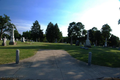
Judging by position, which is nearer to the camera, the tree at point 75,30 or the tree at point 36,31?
the tree at point 75,30

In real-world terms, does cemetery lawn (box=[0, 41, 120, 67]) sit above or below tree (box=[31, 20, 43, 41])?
below

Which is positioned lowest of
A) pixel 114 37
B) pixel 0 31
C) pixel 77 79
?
pixel 77 79

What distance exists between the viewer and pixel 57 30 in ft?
185

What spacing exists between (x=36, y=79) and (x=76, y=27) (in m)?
37.9

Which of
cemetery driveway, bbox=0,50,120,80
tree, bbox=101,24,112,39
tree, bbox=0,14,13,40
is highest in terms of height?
tree, bbox=0,14,13,40

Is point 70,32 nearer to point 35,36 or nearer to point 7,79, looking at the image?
point 35,36

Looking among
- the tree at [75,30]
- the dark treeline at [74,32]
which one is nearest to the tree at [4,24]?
the dark treeline at [74,32]

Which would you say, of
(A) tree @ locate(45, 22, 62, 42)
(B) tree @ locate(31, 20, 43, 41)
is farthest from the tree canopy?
(A) tree @ locate(45, 22, 62, 42)

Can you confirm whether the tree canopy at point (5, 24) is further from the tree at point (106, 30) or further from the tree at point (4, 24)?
the tree at point (106, 30)

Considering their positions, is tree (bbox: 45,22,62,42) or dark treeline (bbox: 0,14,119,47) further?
tree (bbox: 45,22,62,42)

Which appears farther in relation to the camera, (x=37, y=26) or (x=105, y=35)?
(x=37, y=26)

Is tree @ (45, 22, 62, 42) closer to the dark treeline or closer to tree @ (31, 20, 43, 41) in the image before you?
the dark treeline

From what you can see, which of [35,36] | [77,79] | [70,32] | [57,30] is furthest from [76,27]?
[77,79]

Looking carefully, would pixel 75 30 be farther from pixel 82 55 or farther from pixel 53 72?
pixel 53 72
